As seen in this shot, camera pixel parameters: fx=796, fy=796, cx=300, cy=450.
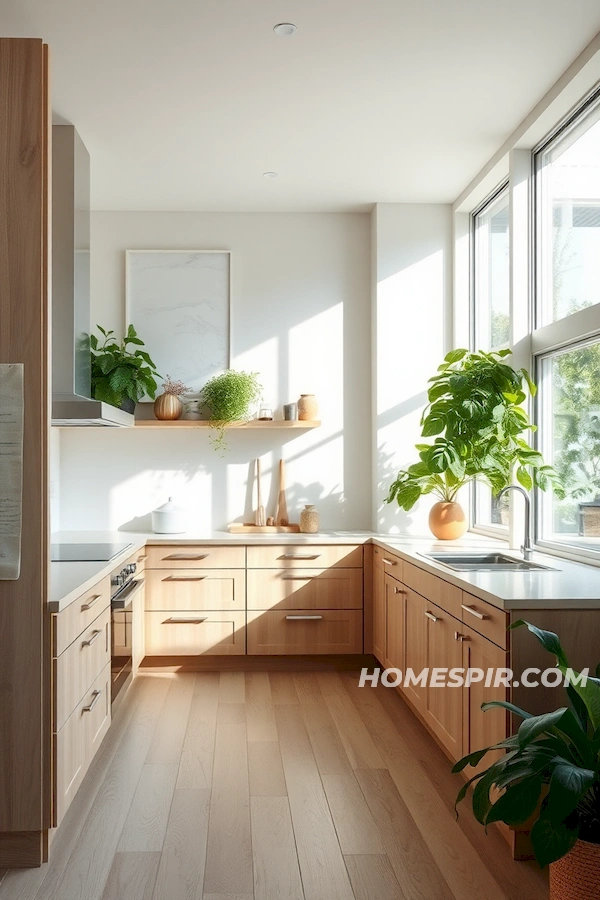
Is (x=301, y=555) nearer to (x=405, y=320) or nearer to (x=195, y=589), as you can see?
(x=195, y=589)

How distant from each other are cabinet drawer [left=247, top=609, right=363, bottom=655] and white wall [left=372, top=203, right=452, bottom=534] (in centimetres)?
70

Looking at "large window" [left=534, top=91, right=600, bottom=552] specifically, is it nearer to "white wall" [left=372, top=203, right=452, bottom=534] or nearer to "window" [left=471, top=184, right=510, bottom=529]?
"window" [left=471, top=184, right=510, bottom=529]

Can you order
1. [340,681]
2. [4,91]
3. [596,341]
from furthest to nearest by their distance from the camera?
[340,681] < [596,341] < [4,91]

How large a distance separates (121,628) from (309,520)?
5.37ft

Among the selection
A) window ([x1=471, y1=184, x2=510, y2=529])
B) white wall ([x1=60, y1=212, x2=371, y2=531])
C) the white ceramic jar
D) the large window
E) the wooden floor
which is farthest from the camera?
white wall ([x1=60, y1=212, x2=371, y2=531])

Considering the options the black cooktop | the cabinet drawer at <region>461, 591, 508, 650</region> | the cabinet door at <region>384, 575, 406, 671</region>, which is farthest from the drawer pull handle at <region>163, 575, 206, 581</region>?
the cabinet drawer at <region>461, 591, 508, 650</region>

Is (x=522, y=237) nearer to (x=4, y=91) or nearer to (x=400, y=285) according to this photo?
(x=400, y=285)

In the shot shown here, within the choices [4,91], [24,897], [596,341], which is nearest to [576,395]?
[596,341]

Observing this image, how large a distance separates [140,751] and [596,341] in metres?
2.55

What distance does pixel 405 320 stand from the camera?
16.4 ft

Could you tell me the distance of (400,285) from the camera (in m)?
5.00

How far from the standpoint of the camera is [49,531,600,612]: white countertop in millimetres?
2447

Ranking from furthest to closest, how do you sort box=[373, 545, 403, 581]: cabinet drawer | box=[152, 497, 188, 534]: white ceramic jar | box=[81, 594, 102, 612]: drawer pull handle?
box=[152, 497, 188, 534]: white ceramic jar → box=[373, 545, 403, 581]: cabinet drawer → box=[81, 594, 102, 612]: drawer pull handle

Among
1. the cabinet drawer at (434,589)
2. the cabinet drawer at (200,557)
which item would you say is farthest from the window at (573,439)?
the cabinet drawer at (200,557)
